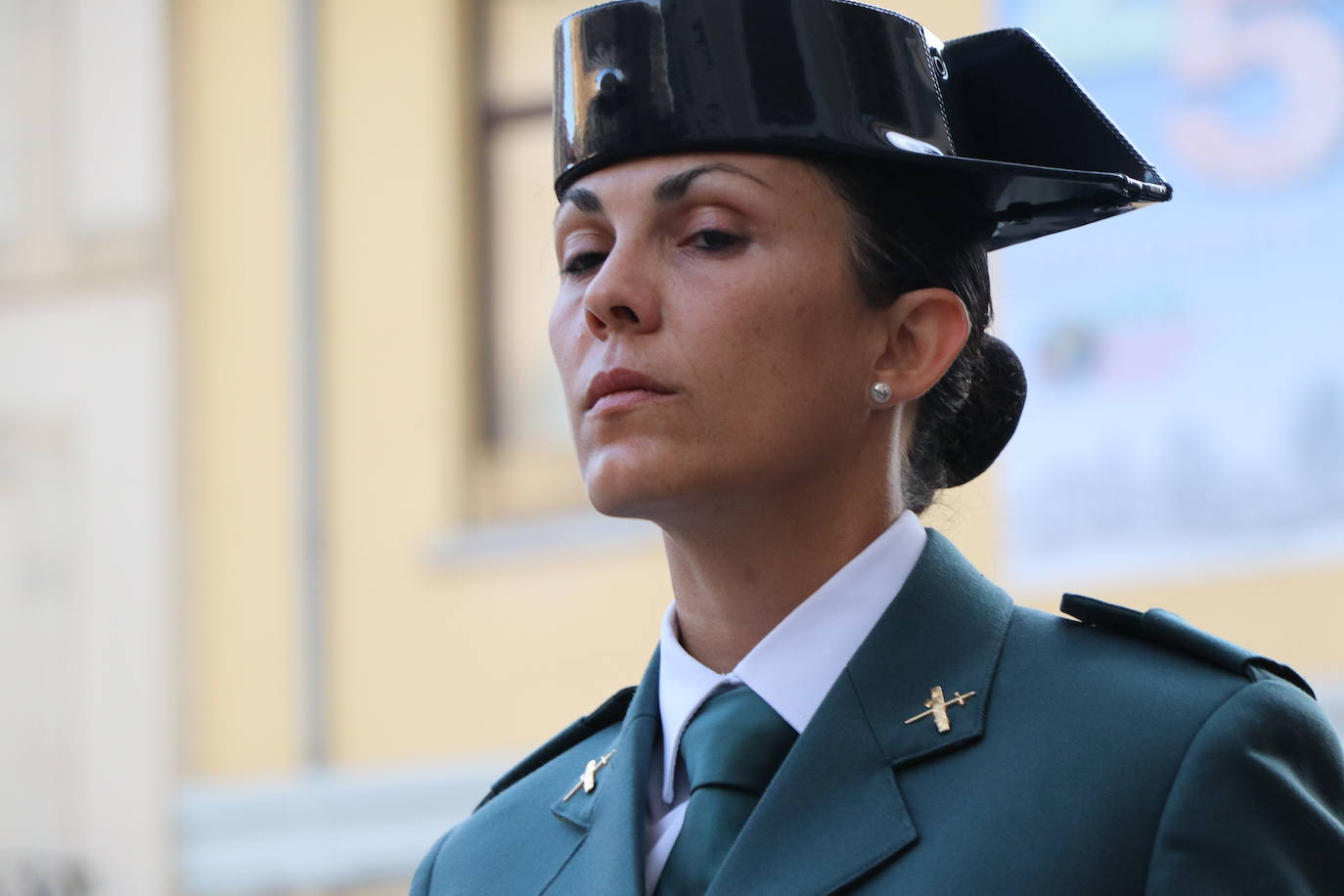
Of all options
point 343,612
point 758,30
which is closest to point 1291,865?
point 758,30

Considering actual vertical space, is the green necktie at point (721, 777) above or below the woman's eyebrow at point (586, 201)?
below

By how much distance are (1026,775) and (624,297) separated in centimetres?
62

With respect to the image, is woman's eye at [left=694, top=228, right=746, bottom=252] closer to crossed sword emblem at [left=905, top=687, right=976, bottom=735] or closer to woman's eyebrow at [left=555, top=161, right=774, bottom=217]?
woman's eyebrow at [left=555, top=161, right=774, bottom=217]

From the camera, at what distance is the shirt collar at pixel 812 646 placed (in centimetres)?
215

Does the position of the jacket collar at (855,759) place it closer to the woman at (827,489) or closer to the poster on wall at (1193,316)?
Result: the woman at (827,489)

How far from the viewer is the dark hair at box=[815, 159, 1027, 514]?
2229mm

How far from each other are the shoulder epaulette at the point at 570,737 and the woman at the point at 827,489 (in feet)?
0.31

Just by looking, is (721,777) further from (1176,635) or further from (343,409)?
(343,409)

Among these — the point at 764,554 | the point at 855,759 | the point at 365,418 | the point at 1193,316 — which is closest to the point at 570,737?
the point at 764,554

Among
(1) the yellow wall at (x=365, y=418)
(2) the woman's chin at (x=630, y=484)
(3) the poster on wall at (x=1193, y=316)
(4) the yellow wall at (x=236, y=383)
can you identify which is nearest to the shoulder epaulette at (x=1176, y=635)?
(2) the woman's chin at (x=630, y=484)

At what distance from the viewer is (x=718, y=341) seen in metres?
2.12

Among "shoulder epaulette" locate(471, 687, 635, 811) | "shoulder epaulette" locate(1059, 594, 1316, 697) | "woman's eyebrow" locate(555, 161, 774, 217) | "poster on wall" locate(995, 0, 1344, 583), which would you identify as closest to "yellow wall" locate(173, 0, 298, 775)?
"poster on wall" locate(995, 0, 1344, 583)

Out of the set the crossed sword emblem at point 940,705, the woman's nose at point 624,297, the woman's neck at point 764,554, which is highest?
the woman's nose at point 624,297

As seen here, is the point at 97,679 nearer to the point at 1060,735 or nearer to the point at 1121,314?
the point at 1121,314
